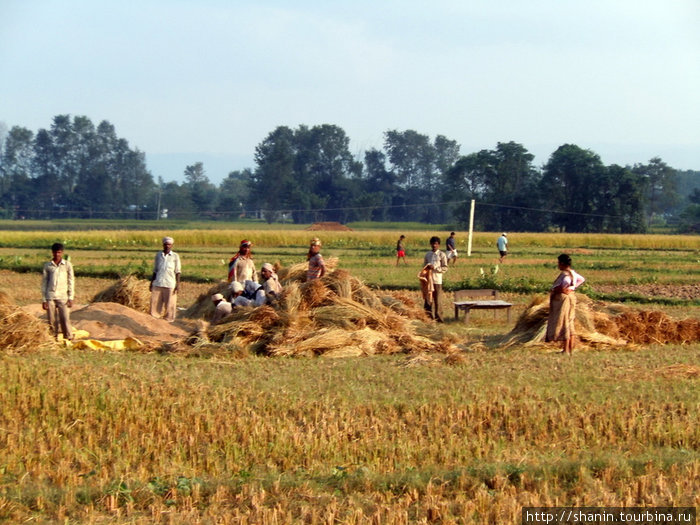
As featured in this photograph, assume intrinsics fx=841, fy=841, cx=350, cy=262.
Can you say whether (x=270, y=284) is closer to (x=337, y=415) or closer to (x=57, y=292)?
(x=57, y=292)

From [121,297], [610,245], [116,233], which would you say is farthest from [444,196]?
[121,297]

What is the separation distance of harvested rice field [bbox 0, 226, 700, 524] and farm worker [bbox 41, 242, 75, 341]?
512mm

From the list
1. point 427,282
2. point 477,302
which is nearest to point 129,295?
point 427,282

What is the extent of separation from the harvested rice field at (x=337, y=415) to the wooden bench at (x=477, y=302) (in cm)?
81

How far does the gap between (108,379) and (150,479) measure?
3037mm

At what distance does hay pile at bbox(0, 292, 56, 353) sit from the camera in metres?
11.0

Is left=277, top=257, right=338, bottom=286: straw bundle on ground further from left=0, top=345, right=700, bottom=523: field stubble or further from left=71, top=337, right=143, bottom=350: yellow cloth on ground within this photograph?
left=0, top=345, right=700, bottom=523: field stubble

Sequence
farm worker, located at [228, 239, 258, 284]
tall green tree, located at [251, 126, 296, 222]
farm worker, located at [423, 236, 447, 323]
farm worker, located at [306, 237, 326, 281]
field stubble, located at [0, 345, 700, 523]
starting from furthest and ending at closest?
tall green tree, located at [251, 126, 296, 222] < farm worker, located at [423, 236, 447, 323] < farm worker, located at [228, 239, 258, 284] < farm worker, located at [306, 237, 326, 281] < field stubble, located at [0, 345, 700, 523]

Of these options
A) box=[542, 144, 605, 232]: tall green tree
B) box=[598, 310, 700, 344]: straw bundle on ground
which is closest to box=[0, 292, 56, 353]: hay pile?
box=[598, 310, 700, 344]: straw bundle on ground

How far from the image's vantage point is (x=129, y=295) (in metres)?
16.0

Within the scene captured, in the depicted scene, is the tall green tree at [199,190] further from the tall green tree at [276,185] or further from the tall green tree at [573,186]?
the tall green tree at [573,186]

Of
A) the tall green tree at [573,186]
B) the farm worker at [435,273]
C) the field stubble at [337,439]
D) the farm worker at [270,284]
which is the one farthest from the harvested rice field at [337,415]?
the tall green tree at [573,186]

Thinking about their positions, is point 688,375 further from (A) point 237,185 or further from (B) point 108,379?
(A) point 237,185

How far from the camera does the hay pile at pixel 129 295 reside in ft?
52.5
